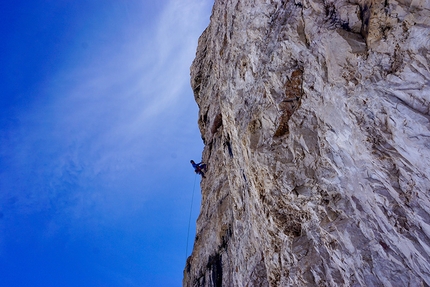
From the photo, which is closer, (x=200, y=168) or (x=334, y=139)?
(x=334, y=139)

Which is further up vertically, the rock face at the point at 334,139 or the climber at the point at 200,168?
the climber at the point at 200,168

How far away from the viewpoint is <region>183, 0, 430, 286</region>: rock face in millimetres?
4836

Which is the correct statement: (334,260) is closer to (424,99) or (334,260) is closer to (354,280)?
(354,280)

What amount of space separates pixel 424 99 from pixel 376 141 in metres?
1.15

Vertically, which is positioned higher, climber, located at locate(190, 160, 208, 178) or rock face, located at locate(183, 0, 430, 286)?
climber, located at locate(190, 160, 208, 178)

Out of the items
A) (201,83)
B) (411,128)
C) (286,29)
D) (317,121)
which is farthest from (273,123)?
(201,83)

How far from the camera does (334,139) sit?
6.45m

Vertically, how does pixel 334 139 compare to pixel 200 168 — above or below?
below

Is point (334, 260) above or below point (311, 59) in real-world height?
below

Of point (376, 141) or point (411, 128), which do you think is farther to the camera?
point (376, 141)

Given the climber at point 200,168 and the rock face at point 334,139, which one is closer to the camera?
the rock face at point 334,139

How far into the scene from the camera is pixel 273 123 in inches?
339

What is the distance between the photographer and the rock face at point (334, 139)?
4.84 meters

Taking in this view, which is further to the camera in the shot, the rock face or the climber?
the climber
